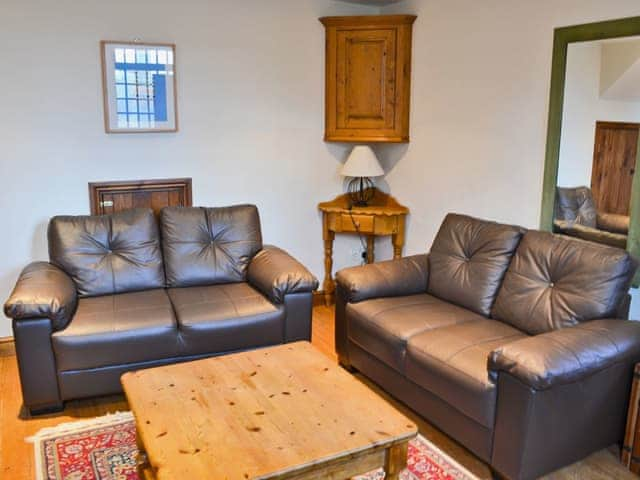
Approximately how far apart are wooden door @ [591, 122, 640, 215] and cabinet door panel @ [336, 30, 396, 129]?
A: 5.25ft

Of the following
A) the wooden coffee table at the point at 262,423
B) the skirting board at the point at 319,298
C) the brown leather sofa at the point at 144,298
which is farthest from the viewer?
the skirting board at the point at 319,298

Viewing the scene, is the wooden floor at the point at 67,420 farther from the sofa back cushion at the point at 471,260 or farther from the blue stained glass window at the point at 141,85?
the blue stained glass window at the point at 141,85

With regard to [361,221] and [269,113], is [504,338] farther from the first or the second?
[269,113]

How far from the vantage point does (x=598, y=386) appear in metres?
2.46

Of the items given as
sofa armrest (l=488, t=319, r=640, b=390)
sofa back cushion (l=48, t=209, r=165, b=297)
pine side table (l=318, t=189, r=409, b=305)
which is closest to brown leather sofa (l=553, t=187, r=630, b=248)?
sofa armrest (l=488, t=319, r=640, b=390)

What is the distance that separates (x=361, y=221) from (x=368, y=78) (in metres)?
1.05

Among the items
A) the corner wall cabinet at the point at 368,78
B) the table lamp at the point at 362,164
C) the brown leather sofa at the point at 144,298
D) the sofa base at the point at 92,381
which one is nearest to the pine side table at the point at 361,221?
the table lamp at the point at 362,164

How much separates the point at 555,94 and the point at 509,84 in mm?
353

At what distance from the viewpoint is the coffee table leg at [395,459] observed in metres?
2.05

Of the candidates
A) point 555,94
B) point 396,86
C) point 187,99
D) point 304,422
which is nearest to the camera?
point 304,422

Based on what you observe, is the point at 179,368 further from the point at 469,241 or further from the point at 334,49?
the point at 334,49

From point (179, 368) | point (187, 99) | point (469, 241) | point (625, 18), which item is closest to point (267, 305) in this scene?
point (179, 368)

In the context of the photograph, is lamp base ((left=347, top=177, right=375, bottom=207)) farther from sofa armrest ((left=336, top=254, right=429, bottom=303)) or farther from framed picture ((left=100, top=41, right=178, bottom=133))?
framed picture ((left=100, top=41, right=178, bottom=133))

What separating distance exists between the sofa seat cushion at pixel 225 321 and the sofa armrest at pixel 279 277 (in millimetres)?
80
